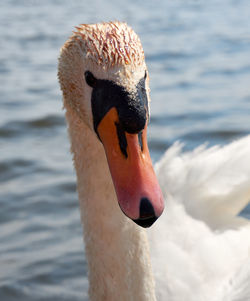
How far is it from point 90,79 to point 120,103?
0.67 ft

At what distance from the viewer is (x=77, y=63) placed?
2.25 meters

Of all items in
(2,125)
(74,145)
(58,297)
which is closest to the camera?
(74,145)

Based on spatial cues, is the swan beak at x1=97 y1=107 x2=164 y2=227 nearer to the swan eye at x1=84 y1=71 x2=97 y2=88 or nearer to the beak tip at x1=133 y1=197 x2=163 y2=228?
the beak tip at x1=133 y1=197 x2=163 y2=228

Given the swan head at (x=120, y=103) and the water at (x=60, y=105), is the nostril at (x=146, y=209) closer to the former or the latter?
the swan head at (x=120, y=103)

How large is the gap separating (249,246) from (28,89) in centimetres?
403

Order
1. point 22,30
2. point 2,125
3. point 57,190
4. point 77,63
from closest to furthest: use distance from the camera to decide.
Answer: point 77,63 < point 57,190 < point 2,125 < point 22,30

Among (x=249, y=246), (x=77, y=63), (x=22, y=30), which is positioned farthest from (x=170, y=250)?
(x=22, y=30)

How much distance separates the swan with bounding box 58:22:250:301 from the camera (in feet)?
6.79

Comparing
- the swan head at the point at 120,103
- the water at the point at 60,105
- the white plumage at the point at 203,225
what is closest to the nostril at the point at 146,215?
the swan head at the point at 120,103

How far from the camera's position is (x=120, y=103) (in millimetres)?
2051

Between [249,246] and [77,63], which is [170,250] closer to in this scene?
[249,246]

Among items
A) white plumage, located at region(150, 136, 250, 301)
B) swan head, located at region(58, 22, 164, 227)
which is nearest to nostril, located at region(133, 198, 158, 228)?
swan head, located at region(58, 22, 164, 227)

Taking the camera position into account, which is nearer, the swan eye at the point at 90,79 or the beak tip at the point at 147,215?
the beak tip at the point at 147,215

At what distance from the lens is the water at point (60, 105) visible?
414 cm
